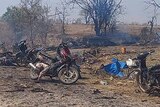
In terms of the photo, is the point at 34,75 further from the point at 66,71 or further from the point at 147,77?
the point at 147,77

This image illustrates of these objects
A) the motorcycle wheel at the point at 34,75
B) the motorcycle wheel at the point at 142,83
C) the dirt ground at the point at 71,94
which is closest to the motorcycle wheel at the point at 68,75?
the dirt ground at the point at 71,94

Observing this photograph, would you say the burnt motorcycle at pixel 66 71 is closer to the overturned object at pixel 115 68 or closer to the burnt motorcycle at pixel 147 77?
the burnt motorcycle at pixel 147 77

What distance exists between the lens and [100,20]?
5144 cm

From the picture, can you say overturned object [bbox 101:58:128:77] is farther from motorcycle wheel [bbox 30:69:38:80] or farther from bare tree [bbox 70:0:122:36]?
bare tree [bbox 70:0:122:36]

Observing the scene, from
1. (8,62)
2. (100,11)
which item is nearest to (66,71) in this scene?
(8,62)

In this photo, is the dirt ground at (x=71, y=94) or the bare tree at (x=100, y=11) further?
the bare tree at (x=100, y=11)

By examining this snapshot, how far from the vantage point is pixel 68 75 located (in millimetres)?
14352

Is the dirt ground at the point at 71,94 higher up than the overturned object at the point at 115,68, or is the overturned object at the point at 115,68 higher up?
the overturned object at the point at 115,68

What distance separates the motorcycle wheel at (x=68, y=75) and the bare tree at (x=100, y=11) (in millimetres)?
37060

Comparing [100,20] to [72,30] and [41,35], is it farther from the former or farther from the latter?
[41,35]

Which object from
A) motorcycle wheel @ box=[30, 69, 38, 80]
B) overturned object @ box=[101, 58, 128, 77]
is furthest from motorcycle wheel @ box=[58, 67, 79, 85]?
overturned object @ box=[101, 58, 128, 77]

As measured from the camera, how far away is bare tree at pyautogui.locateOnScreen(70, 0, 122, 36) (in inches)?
2031

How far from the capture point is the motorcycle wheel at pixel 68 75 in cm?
1428

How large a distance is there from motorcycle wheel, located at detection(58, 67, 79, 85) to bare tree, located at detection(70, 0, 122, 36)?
37.1 metres
